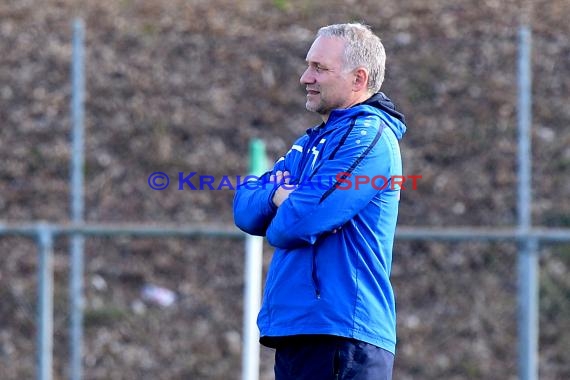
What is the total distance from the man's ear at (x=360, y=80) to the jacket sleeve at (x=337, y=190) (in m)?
0.16

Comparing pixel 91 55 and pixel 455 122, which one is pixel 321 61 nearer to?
pixel 455 122

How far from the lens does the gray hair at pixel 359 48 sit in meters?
3.57

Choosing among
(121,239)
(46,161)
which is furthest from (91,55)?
(121,239)

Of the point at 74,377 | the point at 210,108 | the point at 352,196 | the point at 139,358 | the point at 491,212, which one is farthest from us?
the point at 210,108

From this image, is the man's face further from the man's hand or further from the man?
the man's hand

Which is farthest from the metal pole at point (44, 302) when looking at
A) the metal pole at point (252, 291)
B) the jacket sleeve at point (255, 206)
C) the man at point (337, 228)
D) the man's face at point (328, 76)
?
the man's face at point (328, 76)

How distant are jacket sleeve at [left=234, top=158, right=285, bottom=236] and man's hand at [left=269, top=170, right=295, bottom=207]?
20 millimetres

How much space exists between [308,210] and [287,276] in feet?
0.83

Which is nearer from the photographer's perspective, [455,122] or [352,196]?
[352,196]

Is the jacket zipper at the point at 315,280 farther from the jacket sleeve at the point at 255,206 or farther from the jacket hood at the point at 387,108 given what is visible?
the jacket hood at the point at 387,108

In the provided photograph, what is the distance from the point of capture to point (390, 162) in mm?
3506

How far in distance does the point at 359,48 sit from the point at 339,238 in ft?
2.22

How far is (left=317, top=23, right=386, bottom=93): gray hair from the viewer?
141 inches

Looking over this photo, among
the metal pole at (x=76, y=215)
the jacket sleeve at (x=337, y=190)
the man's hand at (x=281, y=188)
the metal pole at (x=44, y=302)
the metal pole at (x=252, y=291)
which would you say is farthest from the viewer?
the metal pole at (x=76, y=215)
